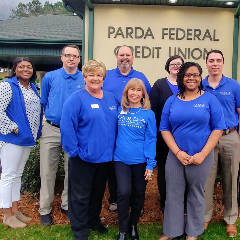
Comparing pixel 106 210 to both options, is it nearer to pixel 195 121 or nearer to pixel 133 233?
pixel 133 233

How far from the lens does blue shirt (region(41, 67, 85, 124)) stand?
11.9ft

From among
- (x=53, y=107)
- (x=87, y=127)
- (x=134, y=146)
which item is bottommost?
(x=134, y=146)

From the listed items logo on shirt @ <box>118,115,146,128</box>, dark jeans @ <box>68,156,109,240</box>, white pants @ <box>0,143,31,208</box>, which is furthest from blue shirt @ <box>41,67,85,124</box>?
logo on shirt @ <box>118,115,146,128</box>

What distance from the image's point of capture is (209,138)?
3.00 m

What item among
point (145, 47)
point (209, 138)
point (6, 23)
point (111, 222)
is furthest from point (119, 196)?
point (6, 23)

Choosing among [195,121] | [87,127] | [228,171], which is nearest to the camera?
[195,121]

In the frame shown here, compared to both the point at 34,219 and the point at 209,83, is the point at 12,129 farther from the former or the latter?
the point at 209,83

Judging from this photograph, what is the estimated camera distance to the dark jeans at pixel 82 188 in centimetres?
309

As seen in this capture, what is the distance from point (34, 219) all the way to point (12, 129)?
1420mm

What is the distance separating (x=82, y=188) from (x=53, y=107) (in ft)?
3.76

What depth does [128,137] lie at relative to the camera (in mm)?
3111

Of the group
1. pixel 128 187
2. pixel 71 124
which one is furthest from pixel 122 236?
pixel 71 124

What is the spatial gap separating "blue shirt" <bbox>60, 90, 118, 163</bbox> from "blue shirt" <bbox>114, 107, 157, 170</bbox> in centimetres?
15

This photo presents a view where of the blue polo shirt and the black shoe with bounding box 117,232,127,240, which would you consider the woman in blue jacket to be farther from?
the blue polo shirt
